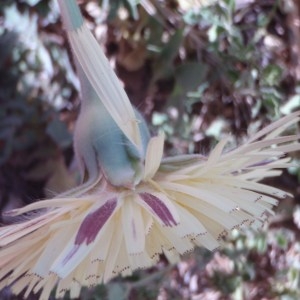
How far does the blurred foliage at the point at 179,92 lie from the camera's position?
116cm

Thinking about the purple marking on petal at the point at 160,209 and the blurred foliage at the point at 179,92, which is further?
the blurred foliage at the point at 179,92

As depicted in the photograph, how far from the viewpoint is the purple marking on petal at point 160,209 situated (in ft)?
1.91

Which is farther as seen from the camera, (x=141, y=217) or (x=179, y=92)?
(x=179, y=92)

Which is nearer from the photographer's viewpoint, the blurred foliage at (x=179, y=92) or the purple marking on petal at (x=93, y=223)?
the purple marking on petal at (x=93, y=223)

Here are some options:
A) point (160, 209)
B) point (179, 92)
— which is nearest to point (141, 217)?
point (160, 209)

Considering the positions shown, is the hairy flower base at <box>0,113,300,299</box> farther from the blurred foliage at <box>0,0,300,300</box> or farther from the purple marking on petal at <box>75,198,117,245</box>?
the blurred foliage at <box>0,0,300,300</box>

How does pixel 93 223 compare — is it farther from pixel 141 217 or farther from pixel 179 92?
pixel 179 92

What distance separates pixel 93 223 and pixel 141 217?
43 mm

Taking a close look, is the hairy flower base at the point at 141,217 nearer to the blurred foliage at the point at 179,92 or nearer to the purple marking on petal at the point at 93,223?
the purple marking on petal at the point at 93,223

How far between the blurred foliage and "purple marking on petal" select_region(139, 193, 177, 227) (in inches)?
19.6

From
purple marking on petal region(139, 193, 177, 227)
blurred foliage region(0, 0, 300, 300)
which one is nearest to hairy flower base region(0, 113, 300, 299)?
purple marking on petal region(139, 193, 177, 227)

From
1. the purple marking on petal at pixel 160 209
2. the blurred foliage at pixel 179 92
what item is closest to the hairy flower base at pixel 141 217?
the purple marking on petal at pixel 160 209

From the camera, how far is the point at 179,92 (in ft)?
3.89

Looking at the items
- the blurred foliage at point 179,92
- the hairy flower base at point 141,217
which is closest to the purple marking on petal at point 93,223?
the hairy flower base at point 141,217
